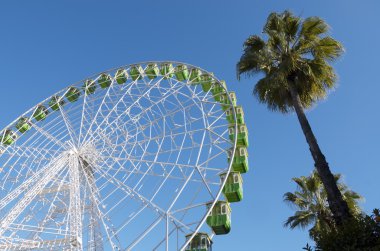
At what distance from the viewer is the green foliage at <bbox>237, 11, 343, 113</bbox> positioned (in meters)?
15.6

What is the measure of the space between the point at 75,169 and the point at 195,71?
7219mm

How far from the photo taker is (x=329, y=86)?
1588cm

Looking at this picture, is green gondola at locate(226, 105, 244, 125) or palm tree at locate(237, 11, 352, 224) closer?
palm tree at locate(237, 11, 352, 224)

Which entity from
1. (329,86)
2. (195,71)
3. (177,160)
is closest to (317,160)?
(329,86)

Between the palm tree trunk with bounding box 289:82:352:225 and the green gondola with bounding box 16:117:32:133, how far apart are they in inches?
500

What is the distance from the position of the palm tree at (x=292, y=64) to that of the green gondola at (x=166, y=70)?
4483mm

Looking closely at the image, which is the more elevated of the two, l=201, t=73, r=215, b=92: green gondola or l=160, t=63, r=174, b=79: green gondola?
l=160, t=63, r=174, b=79: green gondola

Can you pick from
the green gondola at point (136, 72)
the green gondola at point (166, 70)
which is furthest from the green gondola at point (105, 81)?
the green gondola at point (166, 70)

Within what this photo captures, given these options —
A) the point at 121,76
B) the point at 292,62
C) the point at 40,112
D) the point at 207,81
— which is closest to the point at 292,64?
the point at 292,62

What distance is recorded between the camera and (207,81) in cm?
1978

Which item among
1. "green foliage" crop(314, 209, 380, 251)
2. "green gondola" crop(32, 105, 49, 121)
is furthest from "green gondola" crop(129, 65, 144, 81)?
"green foliage" crop(314, 209, 380, 251)

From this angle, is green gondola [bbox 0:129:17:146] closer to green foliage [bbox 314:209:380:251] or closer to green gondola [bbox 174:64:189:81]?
green gondola [bbox 174:64:189:81]

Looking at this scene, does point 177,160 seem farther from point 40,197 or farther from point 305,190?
point 305,190

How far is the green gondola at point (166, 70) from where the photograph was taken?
20.4m
